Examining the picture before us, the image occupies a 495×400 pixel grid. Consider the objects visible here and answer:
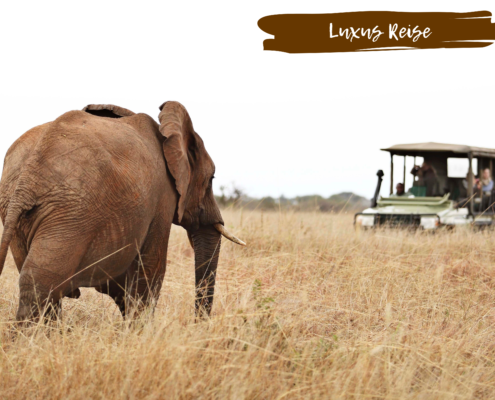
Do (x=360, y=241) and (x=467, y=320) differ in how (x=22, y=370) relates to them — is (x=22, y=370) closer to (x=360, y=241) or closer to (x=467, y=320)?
(x=467, y=320)

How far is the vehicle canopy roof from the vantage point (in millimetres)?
13973

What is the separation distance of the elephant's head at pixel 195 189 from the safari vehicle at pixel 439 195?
321 inches

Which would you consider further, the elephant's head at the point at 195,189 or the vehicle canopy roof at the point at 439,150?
the vehicle canopy roof at the point at 439,150

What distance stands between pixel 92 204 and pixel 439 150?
11.8m

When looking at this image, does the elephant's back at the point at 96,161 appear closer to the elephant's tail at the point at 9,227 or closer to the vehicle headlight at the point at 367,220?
the elephant's tail at the point at 9,227

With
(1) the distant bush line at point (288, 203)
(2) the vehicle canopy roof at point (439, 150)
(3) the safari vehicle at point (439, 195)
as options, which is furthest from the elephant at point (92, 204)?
(2) the vehicle canopy roof at point (439, 150)

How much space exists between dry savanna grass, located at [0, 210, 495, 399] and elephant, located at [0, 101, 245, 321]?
30 cm

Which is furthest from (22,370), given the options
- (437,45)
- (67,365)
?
(437,45)

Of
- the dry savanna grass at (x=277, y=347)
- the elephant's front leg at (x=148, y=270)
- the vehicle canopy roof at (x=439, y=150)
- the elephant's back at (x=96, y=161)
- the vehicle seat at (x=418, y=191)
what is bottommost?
the dry savanna grass at (x=277, y=347)

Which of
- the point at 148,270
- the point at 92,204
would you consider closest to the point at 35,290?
the point at 92,204

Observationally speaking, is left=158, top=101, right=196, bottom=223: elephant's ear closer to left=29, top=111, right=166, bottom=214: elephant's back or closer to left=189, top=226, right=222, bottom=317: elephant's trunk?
left=29, top=111, right=166, bottom=214: elephant's back

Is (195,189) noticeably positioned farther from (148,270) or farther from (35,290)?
(35,290)

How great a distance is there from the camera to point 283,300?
572 cm

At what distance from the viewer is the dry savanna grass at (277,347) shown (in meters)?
3.13
